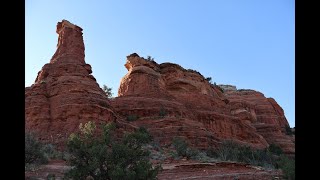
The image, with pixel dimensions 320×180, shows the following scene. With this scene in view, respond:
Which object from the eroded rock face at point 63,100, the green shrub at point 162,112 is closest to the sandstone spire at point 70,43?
the eroded rock face at point 63,100

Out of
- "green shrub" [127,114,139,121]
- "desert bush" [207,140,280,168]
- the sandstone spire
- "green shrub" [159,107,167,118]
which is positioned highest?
the sandstone spire

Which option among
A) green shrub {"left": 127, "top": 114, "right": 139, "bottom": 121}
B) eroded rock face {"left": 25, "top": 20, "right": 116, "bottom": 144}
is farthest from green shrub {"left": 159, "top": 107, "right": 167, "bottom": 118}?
eroded rock face {"left": 25, "top": 20, "right": 116, "bottom": 144}

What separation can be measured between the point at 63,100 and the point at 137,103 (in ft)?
26.7

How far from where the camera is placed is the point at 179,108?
132 feet

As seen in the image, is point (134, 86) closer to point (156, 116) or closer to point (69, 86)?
point (156, 116)

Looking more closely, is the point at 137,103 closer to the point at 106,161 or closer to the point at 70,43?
the point at 70,43

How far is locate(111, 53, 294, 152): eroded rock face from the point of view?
1404 inches

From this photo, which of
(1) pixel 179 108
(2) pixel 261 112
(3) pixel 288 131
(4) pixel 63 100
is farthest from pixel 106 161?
(2) pixel 261 112

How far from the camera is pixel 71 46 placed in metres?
38.9

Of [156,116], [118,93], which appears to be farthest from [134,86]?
[156,116]

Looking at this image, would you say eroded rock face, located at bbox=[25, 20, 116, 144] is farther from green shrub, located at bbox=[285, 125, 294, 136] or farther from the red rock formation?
green shrub, located at bbox=[285, 125, 294, 136]

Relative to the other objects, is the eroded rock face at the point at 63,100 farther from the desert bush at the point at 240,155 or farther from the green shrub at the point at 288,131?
the green shrub at the point at 288,131

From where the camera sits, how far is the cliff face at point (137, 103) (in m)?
31.6
